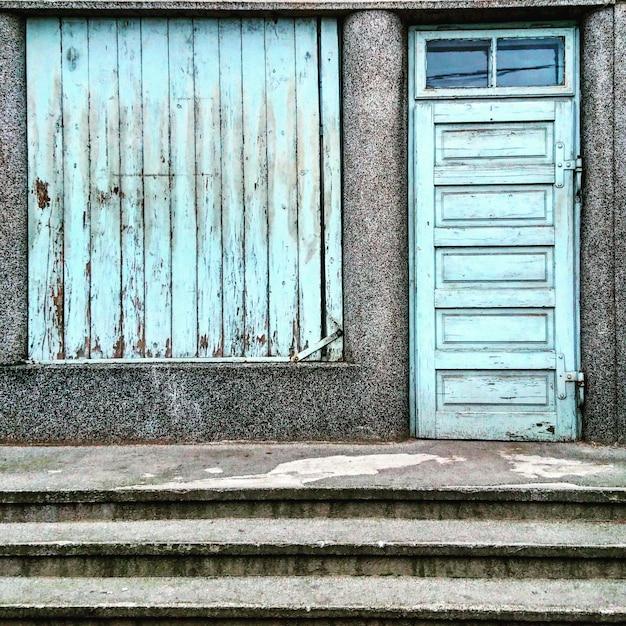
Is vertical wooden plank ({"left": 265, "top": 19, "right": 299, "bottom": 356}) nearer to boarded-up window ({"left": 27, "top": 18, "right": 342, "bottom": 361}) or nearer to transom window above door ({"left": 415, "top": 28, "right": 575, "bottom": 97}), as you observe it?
boarded-up window ({"left": 27, "top": 18, "right": 342, "bottom": 361})

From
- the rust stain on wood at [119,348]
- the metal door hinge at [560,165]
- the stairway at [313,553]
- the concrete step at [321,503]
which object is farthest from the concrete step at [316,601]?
the metal door hinge at [560,165]

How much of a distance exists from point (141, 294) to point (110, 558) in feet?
6.24

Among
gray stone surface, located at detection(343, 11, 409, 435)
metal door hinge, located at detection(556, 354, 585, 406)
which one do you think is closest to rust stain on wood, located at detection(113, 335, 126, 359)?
gray stone surface, located at detection(343, 11, 409, 435)

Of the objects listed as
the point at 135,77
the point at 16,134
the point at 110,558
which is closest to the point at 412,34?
the point at 135,77

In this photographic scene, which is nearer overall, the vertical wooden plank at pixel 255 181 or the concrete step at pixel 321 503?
the concrete step at pixel 321 503

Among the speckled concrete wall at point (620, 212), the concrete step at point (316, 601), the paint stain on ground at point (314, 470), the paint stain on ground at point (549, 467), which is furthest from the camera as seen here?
the speckled concrete wall at point (620, 212)

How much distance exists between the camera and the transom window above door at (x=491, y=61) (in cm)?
432

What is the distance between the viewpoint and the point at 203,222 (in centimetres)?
439

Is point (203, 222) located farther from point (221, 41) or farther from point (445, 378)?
point (445, 378)

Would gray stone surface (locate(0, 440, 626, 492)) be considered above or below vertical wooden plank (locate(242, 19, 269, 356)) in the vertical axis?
below

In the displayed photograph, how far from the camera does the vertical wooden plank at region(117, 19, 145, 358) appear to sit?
4.38 m

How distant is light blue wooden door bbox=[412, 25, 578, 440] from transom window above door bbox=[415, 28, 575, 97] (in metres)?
0.03

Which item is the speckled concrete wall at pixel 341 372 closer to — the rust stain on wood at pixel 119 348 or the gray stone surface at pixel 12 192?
the gray stone surface at pixel 12 192

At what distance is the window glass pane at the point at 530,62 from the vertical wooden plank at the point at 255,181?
5.29 ft
